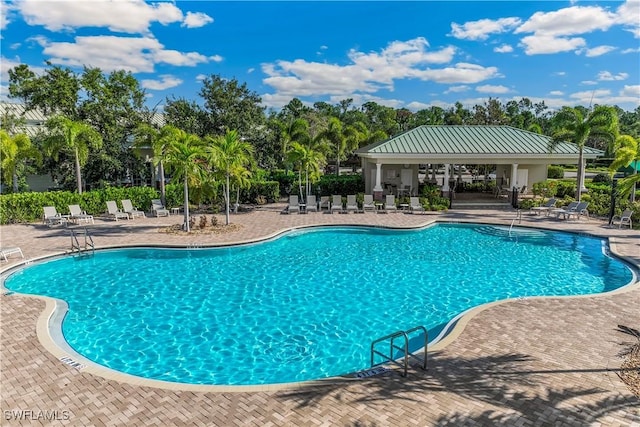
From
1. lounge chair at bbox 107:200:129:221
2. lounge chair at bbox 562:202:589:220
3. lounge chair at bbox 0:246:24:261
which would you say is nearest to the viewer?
lounge chair at bbox 0:246:24:261

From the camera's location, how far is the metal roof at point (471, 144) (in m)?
26.7

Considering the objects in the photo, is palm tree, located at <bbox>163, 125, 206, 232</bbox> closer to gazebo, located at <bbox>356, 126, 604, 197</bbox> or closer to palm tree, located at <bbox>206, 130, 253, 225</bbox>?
palm tree, located at <bbox>206, 130, 253, 225</bbox>

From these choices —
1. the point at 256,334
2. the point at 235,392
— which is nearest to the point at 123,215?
the point at 256,334

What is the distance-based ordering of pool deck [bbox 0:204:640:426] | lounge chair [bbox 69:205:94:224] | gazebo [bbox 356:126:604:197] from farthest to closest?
1. gazebo [bbox 356:126:604:197]
2. lounge chair [bbox 69:205:94:224]
3. pool deck [bbox 0:204:640:426]

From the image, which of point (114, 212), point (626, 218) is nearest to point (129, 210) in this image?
point (114, 212)

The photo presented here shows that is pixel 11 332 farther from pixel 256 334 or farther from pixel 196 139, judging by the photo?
pixel 196 139

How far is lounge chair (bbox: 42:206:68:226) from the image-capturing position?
803 inches

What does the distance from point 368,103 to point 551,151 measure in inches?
3317

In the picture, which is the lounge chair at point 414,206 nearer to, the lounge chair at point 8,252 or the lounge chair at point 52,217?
the lounge chair at point 52,217

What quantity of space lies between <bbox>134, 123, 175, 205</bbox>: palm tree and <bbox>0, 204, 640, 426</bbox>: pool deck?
38.8 feet

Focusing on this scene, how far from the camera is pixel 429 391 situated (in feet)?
21.5

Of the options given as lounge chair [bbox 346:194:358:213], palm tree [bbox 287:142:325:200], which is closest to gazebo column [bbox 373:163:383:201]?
lounge chair [bbox 346:194:358:213]

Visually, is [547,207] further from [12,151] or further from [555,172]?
[12,151]

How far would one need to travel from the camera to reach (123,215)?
22.3 m
